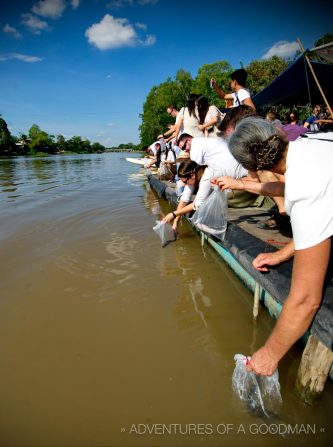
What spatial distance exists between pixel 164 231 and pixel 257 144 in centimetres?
289

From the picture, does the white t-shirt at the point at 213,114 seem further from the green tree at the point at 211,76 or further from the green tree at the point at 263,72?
the green tree at the point at 211,76

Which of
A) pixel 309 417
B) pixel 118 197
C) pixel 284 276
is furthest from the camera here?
pixel 118 197

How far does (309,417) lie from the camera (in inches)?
59.9

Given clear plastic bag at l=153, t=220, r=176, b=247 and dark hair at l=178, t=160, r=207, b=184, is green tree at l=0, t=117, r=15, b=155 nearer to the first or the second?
clear plastic bag at l=153, t=220, r=176, b=247

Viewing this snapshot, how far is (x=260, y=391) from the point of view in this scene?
1.52 metres

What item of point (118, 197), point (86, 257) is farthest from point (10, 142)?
point (86, 257)

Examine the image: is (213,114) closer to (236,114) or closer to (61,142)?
(236,114)

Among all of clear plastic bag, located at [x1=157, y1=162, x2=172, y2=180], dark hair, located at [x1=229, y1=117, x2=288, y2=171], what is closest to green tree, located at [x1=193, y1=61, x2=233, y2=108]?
clear plastic bag, located at [x1=157, y1=162, x2=172, y2=180]

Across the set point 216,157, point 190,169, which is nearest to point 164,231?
point 190,169

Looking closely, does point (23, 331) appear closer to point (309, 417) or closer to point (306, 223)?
point (309, 417)

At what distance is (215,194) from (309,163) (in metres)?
1.89

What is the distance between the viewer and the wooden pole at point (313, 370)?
1449 mm

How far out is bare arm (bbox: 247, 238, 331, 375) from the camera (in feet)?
3.60

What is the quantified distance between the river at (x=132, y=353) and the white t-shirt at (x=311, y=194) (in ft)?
3.78
